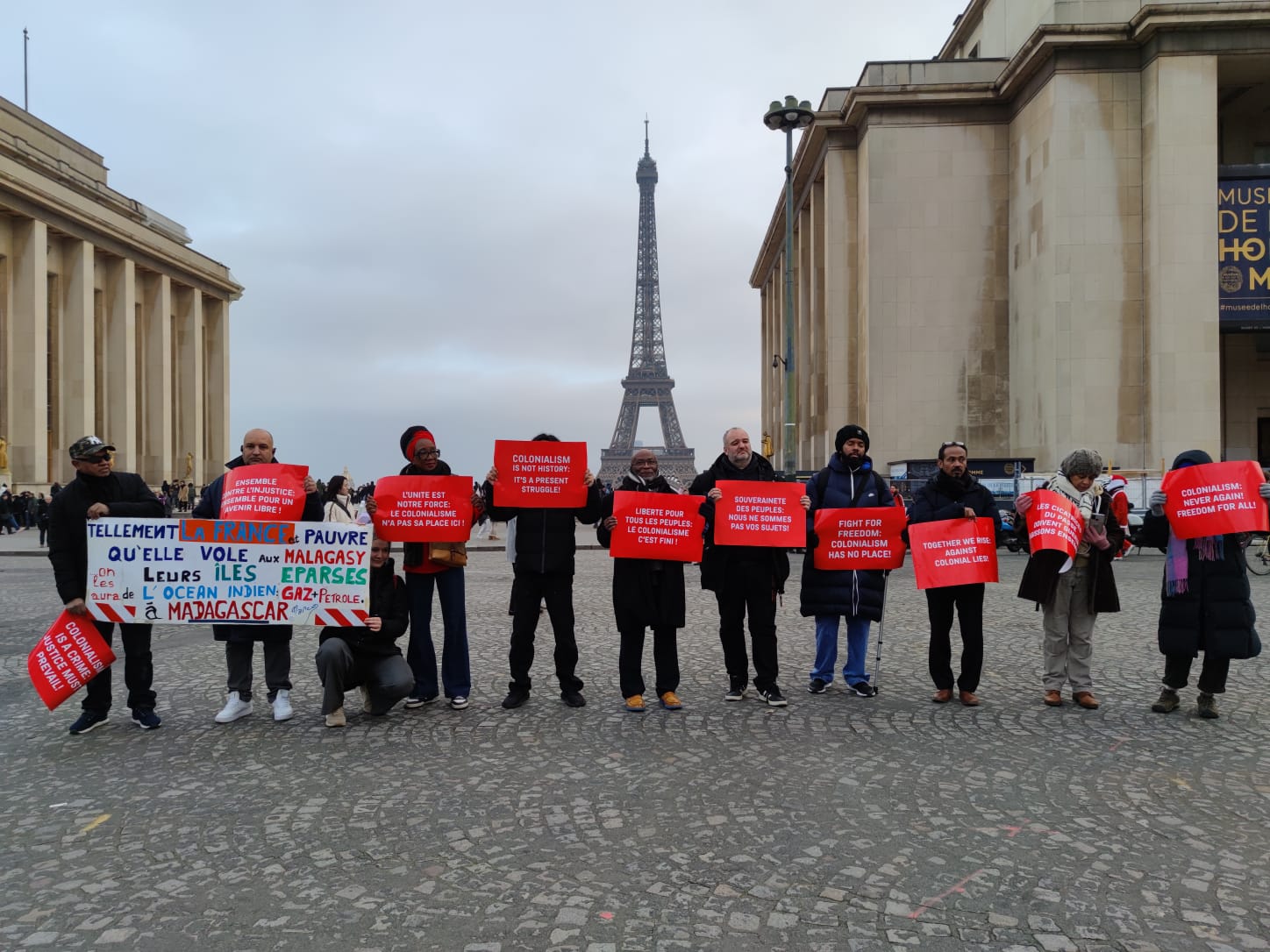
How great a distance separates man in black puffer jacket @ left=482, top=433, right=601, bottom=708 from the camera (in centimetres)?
691

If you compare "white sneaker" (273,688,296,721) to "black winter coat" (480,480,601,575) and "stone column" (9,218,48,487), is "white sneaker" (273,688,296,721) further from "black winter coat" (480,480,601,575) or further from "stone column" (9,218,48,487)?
"stone column" (9,218,48,487)

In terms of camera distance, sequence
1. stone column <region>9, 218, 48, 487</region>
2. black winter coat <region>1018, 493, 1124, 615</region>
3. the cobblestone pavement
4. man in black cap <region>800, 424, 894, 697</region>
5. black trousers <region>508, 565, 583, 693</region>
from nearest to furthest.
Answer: the cobblestone pavement
black winter coat <region>1018, 493, 1124, 615</region>
black trousers <region>508, 565, 583, 693</region>
man in black cap <region>800, 424, 894, 697</region>
stone column <region>9, 218, 48, 487</region>

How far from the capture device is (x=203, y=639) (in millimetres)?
10320

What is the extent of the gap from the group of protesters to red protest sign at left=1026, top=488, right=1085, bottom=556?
8 centimetres

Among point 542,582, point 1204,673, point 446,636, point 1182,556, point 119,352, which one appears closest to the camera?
point 1204,673

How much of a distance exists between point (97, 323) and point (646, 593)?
59511mm

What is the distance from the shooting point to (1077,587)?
689 centimetres

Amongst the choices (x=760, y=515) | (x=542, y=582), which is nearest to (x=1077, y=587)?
(x=760, y=515)

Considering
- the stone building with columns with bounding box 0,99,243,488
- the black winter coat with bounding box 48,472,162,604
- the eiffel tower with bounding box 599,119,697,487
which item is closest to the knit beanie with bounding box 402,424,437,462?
the black winter coat with bounding box 48,472,162,604

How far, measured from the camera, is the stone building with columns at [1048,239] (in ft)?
91.4

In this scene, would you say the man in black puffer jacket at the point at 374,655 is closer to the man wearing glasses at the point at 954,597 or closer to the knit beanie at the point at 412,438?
the knit beanie at the point at 412,438

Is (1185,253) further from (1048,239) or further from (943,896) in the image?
(943,896)

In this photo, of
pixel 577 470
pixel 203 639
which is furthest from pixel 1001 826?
pixel 203 639

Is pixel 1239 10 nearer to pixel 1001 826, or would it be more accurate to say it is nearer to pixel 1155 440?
pixel 1155 440
